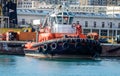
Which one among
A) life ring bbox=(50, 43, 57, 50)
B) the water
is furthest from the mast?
life ring bbox=(50, 43, 57, 50)

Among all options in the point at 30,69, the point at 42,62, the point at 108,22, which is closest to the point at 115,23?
the point at 108,22

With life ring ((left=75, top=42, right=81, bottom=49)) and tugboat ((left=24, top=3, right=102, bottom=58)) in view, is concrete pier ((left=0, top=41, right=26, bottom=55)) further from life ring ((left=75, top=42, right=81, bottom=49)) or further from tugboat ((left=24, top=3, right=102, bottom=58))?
life ring ((left=75, top=42, right=81, bottom=49))

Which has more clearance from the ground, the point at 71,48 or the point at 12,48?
the point at 71,48

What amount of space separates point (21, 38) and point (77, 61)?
17.3 meters

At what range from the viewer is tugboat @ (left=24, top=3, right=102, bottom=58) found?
259ft

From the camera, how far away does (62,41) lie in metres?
78.6

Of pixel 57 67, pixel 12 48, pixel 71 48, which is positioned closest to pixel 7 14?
pixel 12 48

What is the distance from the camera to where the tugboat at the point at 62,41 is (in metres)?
78.8

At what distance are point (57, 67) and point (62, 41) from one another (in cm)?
1020

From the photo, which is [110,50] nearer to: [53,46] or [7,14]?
[53,46]

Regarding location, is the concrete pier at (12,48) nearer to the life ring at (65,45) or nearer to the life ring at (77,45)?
the life ring at (65,45)

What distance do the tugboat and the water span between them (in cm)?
126

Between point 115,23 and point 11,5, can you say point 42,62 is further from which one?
point 115,23

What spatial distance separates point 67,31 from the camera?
273 feet
